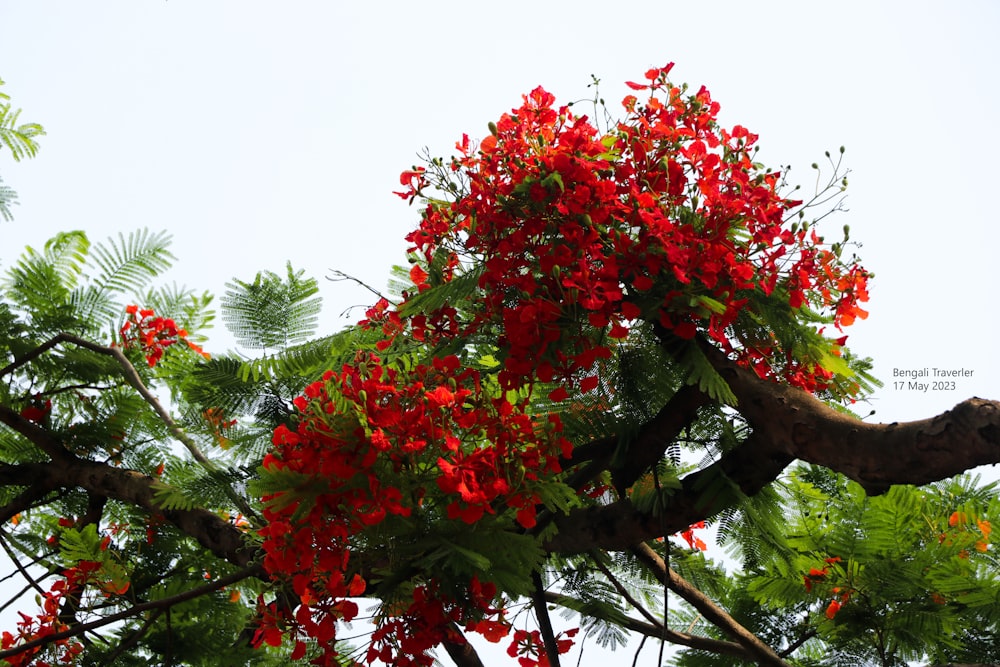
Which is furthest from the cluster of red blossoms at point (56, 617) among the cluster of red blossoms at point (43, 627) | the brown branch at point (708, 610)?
the brown branch at point (708, 610)

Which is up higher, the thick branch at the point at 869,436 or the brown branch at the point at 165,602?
the brown branch at the point at 165,602

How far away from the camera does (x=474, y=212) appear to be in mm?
1936

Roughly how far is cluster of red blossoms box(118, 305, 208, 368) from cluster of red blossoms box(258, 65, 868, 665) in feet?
6.67

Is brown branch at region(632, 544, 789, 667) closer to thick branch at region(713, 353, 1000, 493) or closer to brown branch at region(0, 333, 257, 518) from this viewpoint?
thick branch at region(713, 353, 1000, 493)

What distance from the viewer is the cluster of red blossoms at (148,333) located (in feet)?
12.3

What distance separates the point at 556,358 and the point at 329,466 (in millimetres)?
495

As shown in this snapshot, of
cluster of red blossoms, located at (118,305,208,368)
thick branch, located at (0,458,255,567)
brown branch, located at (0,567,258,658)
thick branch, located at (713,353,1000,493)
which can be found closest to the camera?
thick branch, located at (713,353,1000,493)

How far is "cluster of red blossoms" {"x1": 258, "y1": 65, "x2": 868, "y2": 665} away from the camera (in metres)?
1.74

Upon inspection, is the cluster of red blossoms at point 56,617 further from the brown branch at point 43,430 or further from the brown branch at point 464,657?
the brown branch at point 464,657

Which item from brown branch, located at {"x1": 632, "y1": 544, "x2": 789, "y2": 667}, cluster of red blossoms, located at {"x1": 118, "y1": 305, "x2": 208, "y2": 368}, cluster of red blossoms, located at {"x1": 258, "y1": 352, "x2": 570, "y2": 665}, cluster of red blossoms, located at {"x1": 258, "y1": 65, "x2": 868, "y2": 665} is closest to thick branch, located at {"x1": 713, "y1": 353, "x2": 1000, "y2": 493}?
cluster of red blossoms, located at {"x1": 258, "y1": 65, "x2": 868, "y2": 665}

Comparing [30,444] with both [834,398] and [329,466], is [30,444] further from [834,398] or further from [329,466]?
[834,398]

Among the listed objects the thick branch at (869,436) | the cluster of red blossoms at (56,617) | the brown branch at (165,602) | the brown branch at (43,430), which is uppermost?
the brown branch at (43,430)

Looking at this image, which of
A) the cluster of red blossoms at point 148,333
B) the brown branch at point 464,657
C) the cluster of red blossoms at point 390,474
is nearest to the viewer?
the cluster of red blossoms at point 390,474

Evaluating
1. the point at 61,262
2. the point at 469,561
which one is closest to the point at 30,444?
the point at 61,262
